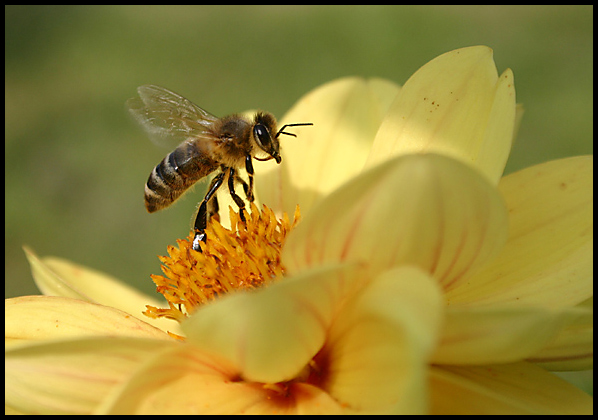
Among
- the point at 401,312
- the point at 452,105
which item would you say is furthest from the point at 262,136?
the point at 401,312

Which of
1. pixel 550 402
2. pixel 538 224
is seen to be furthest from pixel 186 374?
pixel 538 224

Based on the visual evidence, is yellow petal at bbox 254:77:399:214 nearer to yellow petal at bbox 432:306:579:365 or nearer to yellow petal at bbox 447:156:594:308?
yellow petal at bbox 447:156:594:308

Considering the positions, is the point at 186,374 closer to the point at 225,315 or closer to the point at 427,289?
the point at 225,315

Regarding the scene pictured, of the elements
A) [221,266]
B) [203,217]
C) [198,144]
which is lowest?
[221,266]

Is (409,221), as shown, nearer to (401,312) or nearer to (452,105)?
(401,312)

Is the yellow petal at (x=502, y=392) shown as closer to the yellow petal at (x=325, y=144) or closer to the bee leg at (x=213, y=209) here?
the yellow petal at (x=325, y=144)

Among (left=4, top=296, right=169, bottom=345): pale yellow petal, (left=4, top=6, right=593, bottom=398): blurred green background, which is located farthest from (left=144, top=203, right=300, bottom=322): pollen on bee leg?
(left=4, top=6, right=593, bottom=398): blurred green background

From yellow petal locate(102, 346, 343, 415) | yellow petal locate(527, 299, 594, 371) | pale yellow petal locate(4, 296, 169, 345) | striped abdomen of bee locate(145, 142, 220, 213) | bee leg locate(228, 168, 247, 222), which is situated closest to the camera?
yellow petal locate(102, 346, 343, 415)

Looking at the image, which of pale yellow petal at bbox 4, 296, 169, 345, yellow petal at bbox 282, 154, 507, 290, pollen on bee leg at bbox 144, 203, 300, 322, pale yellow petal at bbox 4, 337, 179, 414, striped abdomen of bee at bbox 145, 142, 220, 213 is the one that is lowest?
pale yellow petal at bbox 4, 337, 179, 414
